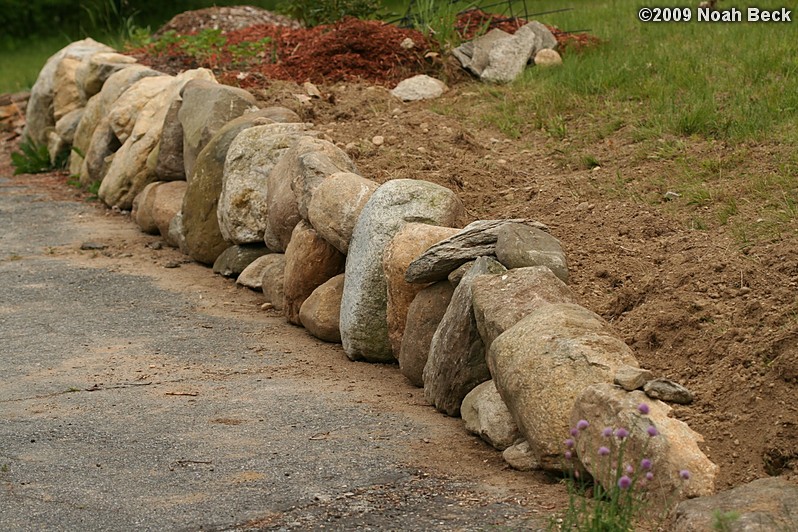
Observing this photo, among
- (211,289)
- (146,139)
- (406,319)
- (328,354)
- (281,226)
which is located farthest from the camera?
(146,139)

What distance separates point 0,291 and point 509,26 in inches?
195

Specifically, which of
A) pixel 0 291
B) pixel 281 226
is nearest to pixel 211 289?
pixel 281 226

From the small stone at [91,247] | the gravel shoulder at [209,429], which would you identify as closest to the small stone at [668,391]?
the gravel shoulder at [209,429]

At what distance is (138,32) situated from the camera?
521 inches

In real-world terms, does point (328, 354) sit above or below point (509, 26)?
below

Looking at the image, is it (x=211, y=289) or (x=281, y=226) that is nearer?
(x=281, y=226)

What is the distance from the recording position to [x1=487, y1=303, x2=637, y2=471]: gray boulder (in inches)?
166

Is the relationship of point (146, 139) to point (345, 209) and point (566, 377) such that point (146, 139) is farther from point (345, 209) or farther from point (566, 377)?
point (566, 377)

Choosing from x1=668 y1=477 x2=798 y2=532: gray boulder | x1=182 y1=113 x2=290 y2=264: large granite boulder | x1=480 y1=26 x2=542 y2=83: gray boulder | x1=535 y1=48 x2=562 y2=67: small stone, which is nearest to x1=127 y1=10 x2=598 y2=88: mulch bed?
x1=535 y1=48 x2=562 y2=67: small stone

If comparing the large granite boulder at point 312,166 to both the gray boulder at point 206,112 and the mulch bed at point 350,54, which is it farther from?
the mulch bed at point 350,54

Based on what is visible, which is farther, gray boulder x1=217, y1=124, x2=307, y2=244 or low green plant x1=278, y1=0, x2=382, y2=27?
low green plant x1=278, y1=0, x2=382, y2=27

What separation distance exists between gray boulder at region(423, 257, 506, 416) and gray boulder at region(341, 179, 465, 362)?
80 centimetres

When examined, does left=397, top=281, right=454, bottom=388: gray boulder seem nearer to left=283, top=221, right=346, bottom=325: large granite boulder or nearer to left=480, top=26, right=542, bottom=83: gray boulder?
left=283, top=221, right=346, bottom=325: large granite boulder

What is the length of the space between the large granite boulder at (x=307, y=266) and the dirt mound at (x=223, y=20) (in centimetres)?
702
